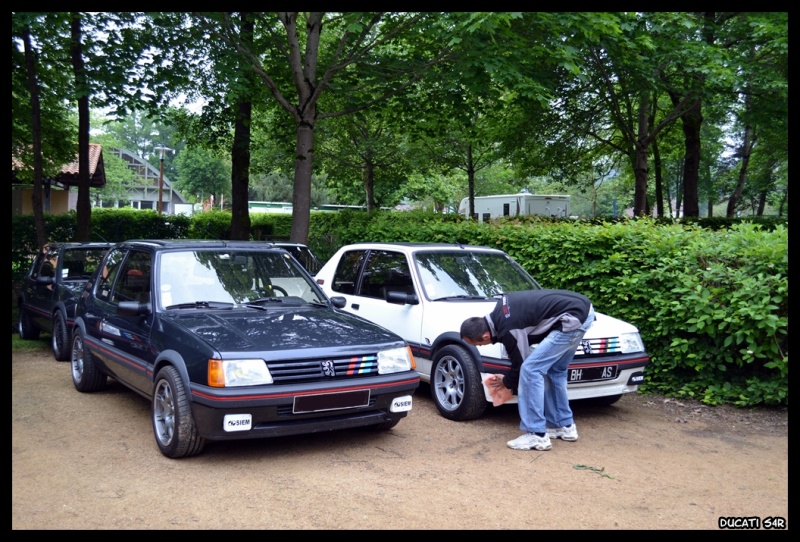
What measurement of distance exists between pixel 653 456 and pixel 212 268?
4.25m

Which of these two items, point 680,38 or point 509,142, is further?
point 509,142

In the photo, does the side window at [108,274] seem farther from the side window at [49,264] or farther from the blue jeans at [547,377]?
the blue jeans at [547,377]

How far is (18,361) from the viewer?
3.42 metres

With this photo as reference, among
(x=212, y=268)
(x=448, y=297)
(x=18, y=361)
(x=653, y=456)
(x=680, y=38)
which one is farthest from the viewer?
(x=680, y=38)

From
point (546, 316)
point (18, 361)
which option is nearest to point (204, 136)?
point (546, 316)

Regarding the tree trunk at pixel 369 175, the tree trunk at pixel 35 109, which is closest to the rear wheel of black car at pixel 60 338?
the tree trunk at pixel 35 109

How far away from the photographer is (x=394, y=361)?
5902 millimetres

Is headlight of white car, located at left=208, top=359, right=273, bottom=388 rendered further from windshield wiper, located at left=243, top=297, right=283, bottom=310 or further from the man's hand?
the man's hand

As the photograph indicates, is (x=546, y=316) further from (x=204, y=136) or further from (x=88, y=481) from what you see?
(x=204, y=136)

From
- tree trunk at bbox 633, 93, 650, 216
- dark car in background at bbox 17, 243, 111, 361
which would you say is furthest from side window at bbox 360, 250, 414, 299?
tree trunk at bbox 633, 93, 650, 216

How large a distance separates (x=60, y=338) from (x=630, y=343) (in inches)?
256

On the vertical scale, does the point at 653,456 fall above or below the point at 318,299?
below

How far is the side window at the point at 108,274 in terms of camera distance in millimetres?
7242

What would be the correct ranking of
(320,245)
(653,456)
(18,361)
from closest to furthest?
(18,361), (653,456), (320,245)
